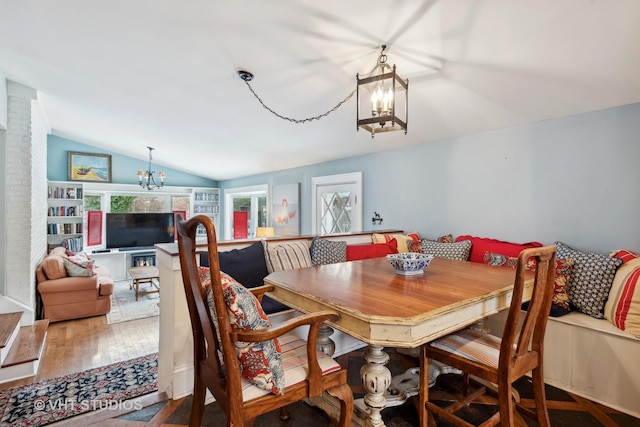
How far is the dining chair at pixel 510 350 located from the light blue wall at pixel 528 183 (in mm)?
1321

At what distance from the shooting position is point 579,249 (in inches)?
100

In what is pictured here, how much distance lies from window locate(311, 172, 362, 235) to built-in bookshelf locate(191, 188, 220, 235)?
3822mm

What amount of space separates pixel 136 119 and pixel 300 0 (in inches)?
140

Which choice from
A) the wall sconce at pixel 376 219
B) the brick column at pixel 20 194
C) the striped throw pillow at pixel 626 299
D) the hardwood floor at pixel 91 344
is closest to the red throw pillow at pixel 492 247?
the striped throw pillow at pixel 626 299

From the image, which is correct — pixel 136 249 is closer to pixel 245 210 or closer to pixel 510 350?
pixel 245 210

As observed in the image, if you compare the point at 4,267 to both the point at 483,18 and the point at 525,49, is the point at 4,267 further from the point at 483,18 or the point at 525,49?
the point at 525,49

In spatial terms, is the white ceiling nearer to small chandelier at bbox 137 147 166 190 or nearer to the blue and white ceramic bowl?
the blue and white ceramic bowl

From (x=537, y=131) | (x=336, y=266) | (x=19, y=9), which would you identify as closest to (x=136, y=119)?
(x=19, y=9)

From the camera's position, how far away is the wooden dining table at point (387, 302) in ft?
3.85

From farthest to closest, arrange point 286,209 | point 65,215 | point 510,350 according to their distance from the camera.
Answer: point 65,215 → point 286,209 → point 510,350

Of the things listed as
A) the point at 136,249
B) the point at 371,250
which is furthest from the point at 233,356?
the point at 136,249

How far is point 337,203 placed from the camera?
4703mm

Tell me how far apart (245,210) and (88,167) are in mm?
3224

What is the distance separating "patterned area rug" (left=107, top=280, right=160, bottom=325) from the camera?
407cm
